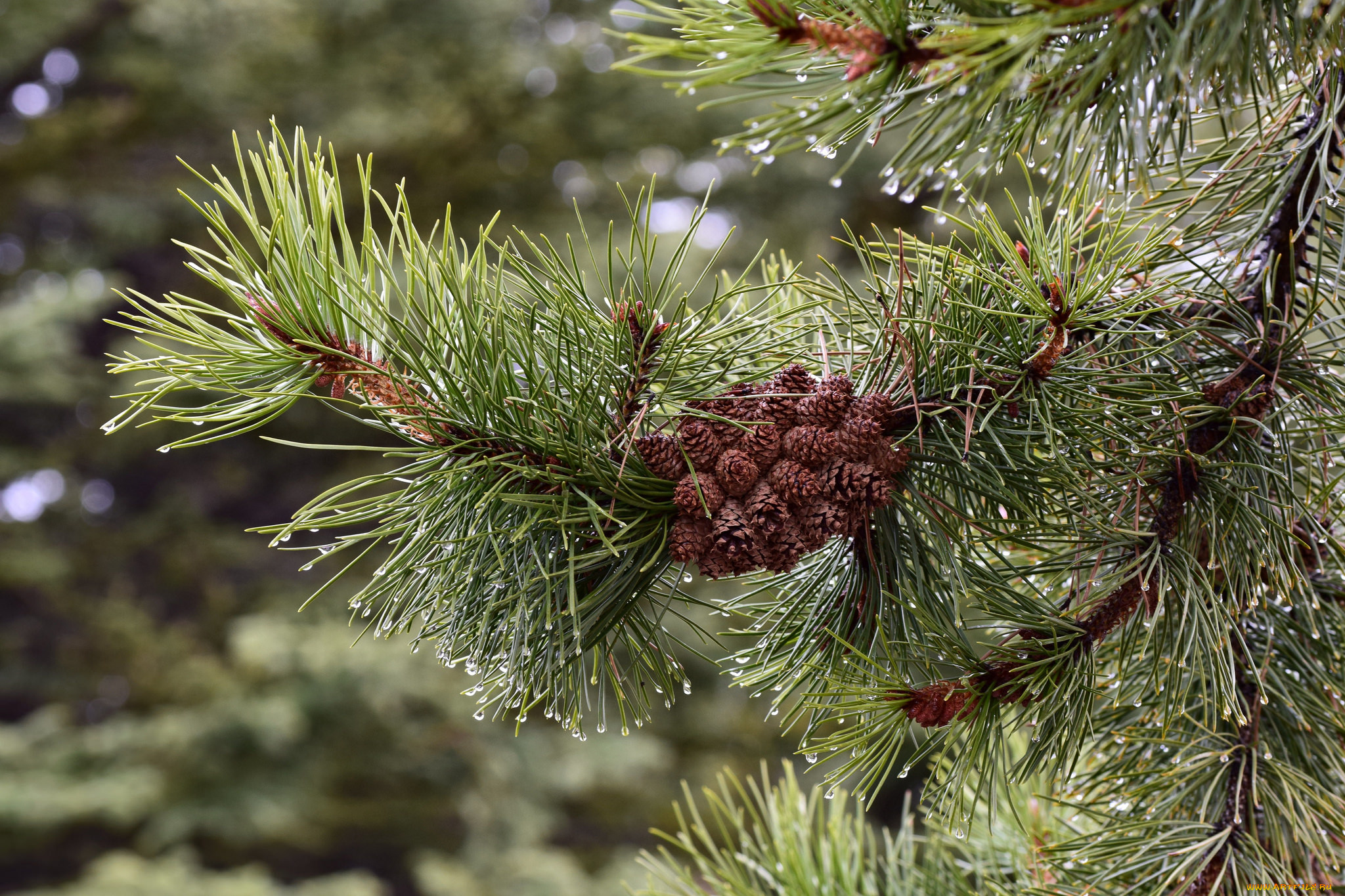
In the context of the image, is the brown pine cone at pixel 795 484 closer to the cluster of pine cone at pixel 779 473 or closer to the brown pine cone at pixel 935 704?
the cluster of pine cone at pixel 779 473

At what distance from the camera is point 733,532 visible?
39 centimetres

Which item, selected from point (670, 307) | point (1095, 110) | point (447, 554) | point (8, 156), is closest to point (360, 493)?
Answer: point (670, 307)

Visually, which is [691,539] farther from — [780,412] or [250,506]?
[250,506]

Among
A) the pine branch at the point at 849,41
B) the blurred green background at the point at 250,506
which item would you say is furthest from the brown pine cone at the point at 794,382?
the blurred green background at the point at 250,506

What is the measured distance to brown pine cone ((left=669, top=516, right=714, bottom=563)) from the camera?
1.33 ft

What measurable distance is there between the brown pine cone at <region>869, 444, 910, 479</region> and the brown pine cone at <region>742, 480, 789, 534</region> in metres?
0.05

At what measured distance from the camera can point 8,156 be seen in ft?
8.36

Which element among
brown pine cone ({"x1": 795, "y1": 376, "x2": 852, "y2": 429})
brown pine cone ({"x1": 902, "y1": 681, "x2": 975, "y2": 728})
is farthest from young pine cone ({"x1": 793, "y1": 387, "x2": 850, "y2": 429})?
brown pine cone ({"x1": 902, "y1": 681, "x2": 975, "y2": 728})

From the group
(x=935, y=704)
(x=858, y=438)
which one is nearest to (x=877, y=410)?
(x=858, y=438)

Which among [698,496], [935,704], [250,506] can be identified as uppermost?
[698,496]

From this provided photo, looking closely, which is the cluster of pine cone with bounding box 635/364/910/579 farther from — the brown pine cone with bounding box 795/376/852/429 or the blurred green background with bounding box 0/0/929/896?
the blurred green background with bounding box 0/0/929/896

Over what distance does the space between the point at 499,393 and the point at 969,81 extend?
24 cm

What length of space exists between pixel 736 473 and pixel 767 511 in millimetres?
22

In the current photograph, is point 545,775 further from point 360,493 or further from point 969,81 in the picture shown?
point 969,81
